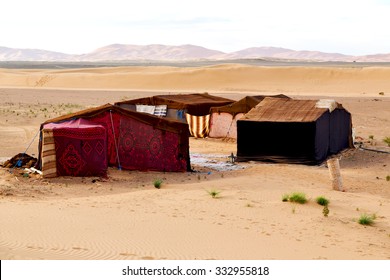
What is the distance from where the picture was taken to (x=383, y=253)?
10.1 m

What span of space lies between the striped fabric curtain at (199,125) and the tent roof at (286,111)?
487cm

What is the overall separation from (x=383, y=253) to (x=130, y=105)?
61.9 feet

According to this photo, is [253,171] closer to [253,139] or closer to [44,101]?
[253,139]

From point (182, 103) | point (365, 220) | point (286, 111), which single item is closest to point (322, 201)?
point (365, 220)

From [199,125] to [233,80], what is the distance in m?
47.4

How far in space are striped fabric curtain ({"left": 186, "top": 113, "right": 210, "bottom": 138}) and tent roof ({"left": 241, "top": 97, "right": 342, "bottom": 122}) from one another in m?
4.87

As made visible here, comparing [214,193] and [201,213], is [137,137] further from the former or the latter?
[201,213]

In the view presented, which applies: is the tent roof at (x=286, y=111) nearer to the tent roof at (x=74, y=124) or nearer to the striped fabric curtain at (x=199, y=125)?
the striped fabric curtain at (x=199, y=125)

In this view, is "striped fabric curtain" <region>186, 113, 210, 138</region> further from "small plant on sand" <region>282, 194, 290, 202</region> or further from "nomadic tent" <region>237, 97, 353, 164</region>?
"small plant on sand" <region>282, 194, 290, 202</region>

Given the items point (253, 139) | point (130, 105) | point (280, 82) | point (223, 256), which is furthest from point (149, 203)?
point (280, 82)

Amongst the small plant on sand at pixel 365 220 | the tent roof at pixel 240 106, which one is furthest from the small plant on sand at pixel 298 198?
the tent roof at pixel 240 106

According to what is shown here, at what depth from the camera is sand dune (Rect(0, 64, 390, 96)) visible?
68.0 m

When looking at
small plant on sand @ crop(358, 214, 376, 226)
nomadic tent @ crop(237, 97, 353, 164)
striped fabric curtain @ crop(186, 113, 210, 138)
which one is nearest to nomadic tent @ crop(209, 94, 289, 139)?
striped fabric curtain @ crop(186, 113, 210, 138)

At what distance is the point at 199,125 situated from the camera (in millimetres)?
27562
